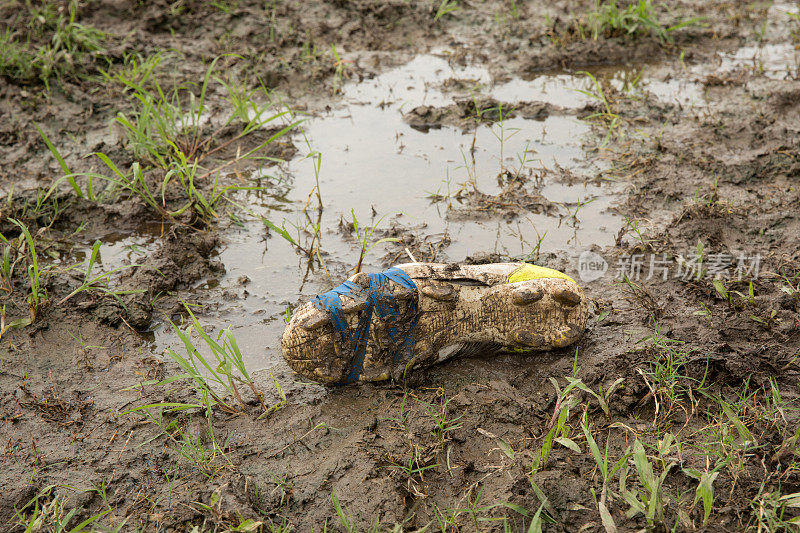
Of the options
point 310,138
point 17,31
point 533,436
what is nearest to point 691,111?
point 310,138

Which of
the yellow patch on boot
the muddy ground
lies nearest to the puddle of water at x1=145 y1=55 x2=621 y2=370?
the muddy ground

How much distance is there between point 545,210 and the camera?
3.81 metres

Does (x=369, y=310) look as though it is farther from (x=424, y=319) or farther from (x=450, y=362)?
(x=450, y=362)

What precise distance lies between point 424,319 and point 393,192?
1.58 meters

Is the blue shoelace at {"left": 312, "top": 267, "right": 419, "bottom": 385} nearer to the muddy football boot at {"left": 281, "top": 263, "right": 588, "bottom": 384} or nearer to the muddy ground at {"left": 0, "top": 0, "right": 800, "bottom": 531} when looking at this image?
the muddy football boot at {"left": 281, "top": 263, "right": 588, "bottom": 384}

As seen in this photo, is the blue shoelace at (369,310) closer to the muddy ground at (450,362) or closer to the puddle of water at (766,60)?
the muddy ground at (450,362)

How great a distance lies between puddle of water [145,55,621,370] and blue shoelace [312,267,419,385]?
506 mm

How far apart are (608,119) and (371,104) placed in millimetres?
1687

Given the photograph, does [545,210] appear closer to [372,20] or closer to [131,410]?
[131,410]

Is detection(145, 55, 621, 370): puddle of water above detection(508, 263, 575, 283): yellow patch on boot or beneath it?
beneath

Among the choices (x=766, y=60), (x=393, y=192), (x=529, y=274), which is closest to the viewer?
(x=529, y=274)

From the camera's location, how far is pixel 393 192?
403 cm

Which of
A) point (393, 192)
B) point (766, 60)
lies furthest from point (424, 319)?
point (766, 60)

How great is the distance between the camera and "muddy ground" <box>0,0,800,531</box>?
7.17 ft
